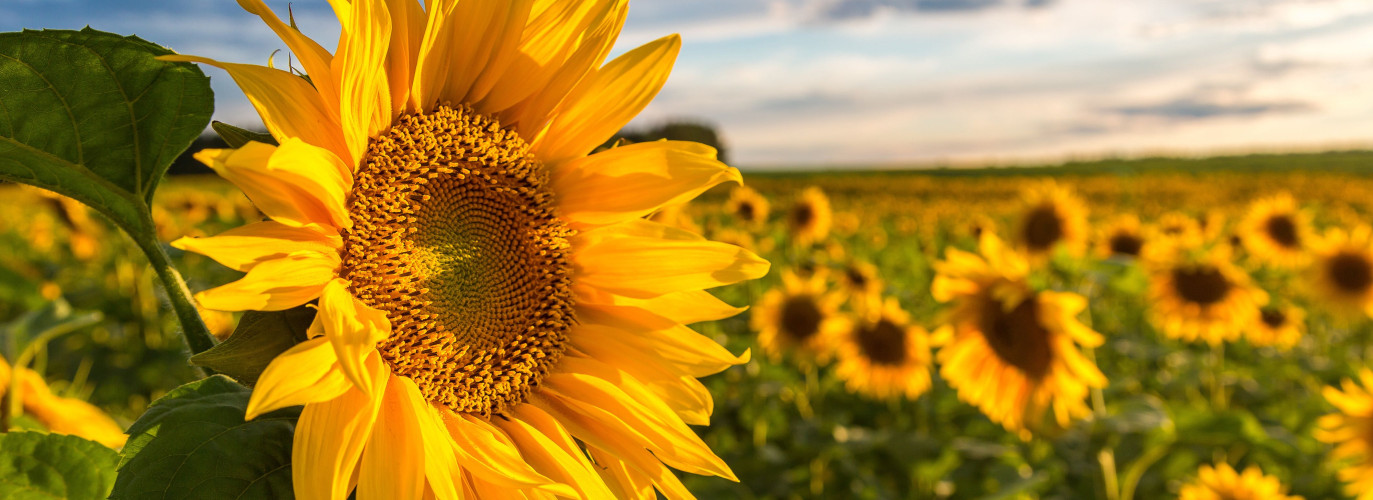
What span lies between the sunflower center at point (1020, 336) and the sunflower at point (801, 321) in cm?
158

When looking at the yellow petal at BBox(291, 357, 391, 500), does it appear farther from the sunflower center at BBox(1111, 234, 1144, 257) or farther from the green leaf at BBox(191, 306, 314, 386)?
the sunflower center at BBox(1111, 234, 1144, 257)

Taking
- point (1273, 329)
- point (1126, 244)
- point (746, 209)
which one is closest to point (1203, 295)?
point (1273, 329)

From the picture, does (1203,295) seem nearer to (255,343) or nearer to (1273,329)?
(1273,329)

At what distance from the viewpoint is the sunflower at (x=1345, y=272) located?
6297 mm

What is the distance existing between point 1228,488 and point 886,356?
1.81 meters

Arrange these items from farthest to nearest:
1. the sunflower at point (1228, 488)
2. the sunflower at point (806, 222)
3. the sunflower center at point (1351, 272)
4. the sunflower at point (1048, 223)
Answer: the sunflower at point (806, 222) < the sunflower center at point (1351, 272) < the sunflower at point (1048, 223) < the sunflower at point (1228, 488)

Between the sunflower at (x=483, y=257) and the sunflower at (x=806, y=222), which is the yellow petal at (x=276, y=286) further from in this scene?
the sunflower at (x=806, y=222)

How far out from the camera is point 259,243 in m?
0.68

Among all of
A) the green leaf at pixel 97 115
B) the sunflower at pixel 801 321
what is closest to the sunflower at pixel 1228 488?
the sunflower at pixel 801 321

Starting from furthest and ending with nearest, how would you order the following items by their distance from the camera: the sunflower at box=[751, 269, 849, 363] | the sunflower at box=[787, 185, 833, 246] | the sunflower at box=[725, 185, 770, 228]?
the sunflower at box=[787, 185, 833, 246] < the sunflower at box=[725, 185, 770, 228] < the sunflower at box=[751, 269, 849, 363]

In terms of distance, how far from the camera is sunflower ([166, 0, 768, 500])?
691 millimetres

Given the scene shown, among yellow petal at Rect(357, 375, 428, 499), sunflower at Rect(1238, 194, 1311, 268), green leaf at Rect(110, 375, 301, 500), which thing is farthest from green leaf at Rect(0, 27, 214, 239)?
sunflower at Rect(1238, 194, 1311, 268)

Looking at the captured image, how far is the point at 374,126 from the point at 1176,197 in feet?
78.5

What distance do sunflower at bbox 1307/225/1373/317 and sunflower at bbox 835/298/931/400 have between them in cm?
397
